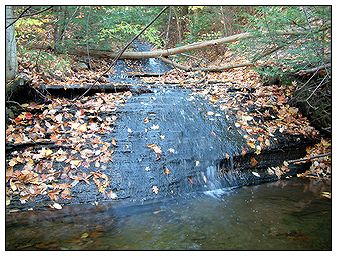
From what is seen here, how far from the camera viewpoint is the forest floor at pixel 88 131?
13.9 ft

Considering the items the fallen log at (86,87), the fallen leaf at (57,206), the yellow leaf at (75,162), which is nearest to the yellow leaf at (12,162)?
the yellow leaf at (75,162)

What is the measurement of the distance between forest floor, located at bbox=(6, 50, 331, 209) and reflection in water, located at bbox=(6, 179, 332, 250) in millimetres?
439

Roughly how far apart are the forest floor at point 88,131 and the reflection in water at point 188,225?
1.44 ft

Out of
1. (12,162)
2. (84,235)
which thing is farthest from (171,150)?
(12,162)

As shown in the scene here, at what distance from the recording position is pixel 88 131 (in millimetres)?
5133

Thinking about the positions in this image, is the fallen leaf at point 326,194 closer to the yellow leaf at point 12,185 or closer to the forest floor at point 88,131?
the forest floor at point 88,131

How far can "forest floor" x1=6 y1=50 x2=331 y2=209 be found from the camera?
4.25m

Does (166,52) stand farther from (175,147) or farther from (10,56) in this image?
(175,147)

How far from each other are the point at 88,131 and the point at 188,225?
247 cm

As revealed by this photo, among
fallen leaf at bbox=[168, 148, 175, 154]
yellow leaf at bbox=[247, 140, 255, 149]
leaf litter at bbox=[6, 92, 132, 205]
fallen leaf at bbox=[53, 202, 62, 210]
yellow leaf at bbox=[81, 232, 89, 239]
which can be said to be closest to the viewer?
yellow leaf at bbox=[81, 232, 89, 239]

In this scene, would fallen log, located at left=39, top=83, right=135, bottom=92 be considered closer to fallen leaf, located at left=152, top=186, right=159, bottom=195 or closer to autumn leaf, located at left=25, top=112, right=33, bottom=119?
autumn leaf, located at left=25, top=112, right=33, bottom=119

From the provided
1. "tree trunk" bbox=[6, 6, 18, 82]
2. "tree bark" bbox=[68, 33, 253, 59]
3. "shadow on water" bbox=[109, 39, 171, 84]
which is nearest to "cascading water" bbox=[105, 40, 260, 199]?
"tree trunk" bbox=[6, 6, 18, 82]

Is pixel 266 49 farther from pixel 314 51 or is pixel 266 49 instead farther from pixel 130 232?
pixel 130 232

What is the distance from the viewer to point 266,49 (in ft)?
22.2
